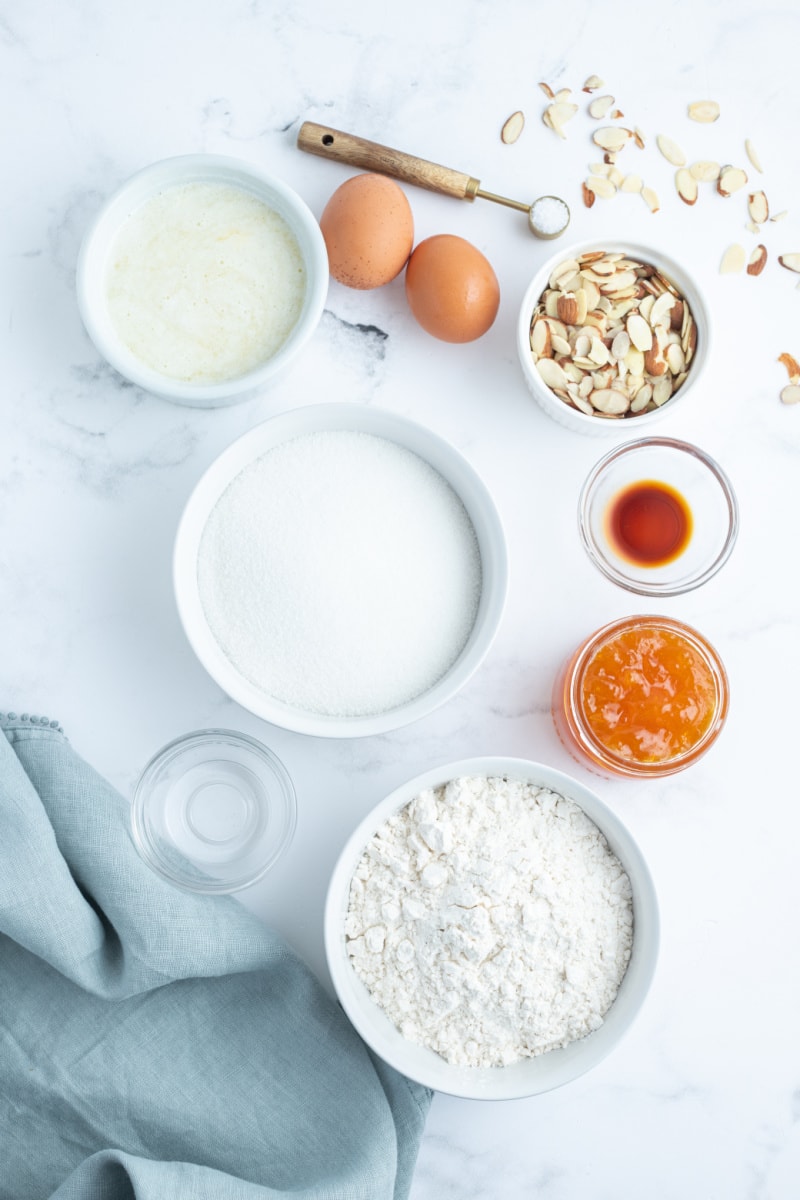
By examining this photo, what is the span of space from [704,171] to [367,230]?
489mm

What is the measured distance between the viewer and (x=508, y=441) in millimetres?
1312

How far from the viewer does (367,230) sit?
1.19 m

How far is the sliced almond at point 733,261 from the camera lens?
4.37 feet

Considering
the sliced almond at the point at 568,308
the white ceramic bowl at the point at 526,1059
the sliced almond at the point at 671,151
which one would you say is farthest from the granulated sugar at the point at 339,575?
the sliced almond at the point at 671,151

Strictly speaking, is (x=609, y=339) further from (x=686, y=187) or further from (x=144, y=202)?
(x=144, y=202)

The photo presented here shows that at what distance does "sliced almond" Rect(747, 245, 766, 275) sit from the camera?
4.37ft

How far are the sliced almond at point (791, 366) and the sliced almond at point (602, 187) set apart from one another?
0.32 meters

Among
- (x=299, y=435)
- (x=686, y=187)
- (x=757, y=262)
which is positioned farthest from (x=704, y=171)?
(x=299, y=435)

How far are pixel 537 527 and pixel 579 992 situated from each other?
1.88ft

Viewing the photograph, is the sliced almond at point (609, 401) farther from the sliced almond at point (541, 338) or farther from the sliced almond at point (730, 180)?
the sliced almond at point (730, 180)

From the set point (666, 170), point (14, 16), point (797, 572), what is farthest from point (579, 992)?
point (14, 16)

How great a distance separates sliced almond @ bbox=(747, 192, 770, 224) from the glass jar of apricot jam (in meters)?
0.57

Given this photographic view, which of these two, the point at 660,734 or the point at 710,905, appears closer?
the point at 660,734

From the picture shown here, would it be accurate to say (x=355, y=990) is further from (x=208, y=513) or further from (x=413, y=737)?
(x=208, y=513)
